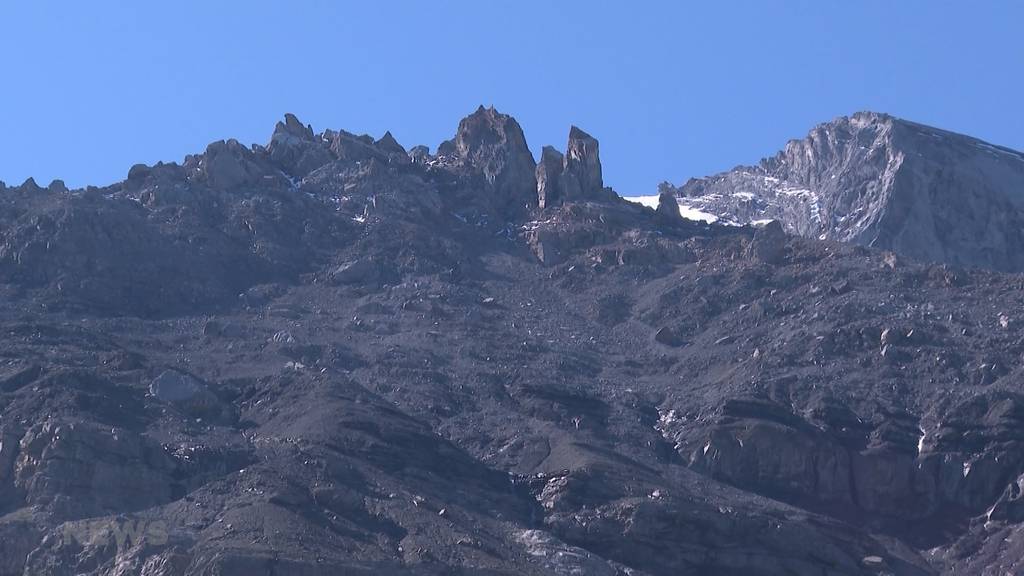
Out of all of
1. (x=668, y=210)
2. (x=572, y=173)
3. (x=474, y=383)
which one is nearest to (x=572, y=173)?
(x=572, y=173)

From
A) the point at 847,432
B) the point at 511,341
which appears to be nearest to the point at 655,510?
the point at 847,432

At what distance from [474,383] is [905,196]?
5710 centimetres

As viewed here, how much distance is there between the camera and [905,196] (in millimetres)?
160625

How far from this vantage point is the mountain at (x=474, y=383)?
93438mm

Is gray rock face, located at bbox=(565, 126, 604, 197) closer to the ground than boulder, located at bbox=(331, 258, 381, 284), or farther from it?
farther from it

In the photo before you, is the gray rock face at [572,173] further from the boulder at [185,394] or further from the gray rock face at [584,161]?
the boulder at [185,394]

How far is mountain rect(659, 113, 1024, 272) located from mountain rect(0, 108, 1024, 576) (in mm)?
19593

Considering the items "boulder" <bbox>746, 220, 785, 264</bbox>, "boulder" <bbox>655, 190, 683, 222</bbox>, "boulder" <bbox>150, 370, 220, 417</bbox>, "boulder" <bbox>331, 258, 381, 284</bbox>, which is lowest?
"boulder" <bbox>150, 370, 220, 417</bbox>

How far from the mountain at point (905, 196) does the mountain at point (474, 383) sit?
19593mm

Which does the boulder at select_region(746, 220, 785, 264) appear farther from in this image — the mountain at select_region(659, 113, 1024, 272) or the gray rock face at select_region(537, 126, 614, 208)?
the mountain at select_region(659, 113, 1024, 272)

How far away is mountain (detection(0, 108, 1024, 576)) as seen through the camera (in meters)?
93.4

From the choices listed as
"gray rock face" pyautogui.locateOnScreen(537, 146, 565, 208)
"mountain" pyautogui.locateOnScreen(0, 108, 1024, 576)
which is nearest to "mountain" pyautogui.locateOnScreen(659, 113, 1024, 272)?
"mountain" pyautogui.locateOnScreen(0, 108, 1024, 576)

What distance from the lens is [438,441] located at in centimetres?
10425

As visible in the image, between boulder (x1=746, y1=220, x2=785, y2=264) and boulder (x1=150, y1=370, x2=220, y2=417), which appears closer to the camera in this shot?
boulder (x1=150, y1=370, x2=220, y2=417)
